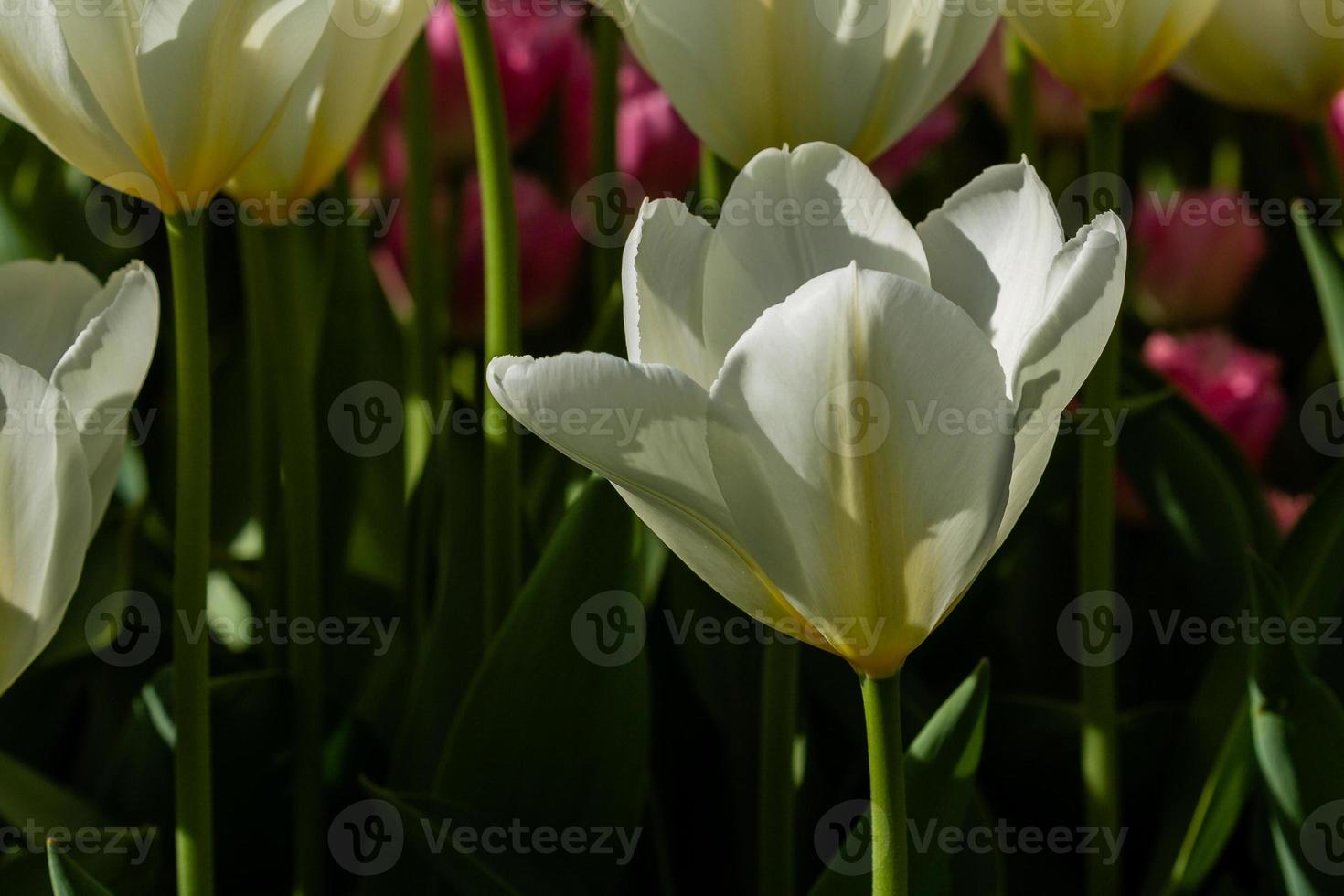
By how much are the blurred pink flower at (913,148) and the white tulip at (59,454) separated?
743 mm

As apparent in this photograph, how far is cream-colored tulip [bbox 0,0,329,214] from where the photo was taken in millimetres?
507

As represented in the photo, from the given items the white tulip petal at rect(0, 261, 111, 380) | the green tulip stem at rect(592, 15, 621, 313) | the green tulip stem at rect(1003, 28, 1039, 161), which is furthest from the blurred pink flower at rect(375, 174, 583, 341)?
the white tulip petal at rect(0, 261, 111, 380)

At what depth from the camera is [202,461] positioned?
540mm

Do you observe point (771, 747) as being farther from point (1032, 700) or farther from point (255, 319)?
point (255, 319)

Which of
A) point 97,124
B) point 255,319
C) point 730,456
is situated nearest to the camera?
point 730,456

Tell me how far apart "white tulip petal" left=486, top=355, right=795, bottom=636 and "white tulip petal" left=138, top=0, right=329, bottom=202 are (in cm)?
19

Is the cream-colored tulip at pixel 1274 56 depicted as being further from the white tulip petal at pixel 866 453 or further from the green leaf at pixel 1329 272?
the white tulip petal at pixel 866 453

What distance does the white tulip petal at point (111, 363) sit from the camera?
0.52 m

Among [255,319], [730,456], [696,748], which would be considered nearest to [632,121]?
[255,319]

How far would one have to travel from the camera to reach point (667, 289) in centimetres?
47

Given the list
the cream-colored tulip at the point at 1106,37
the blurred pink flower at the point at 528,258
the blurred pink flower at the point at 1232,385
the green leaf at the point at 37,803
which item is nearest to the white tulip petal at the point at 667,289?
the cream-colored tulip at the point at 1106,37

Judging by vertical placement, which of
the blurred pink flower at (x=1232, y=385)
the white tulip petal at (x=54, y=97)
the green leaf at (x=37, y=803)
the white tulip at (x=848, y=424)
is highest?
the white tulip petal at (x=54, y=97)

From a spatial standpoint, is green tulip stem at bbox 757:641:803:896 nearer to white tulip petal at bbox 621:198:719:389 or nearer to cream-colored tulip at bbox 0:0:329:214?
white tulip petal at bbox 621:198:719:389

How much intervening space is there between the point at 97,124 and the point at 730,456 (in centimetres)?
28
